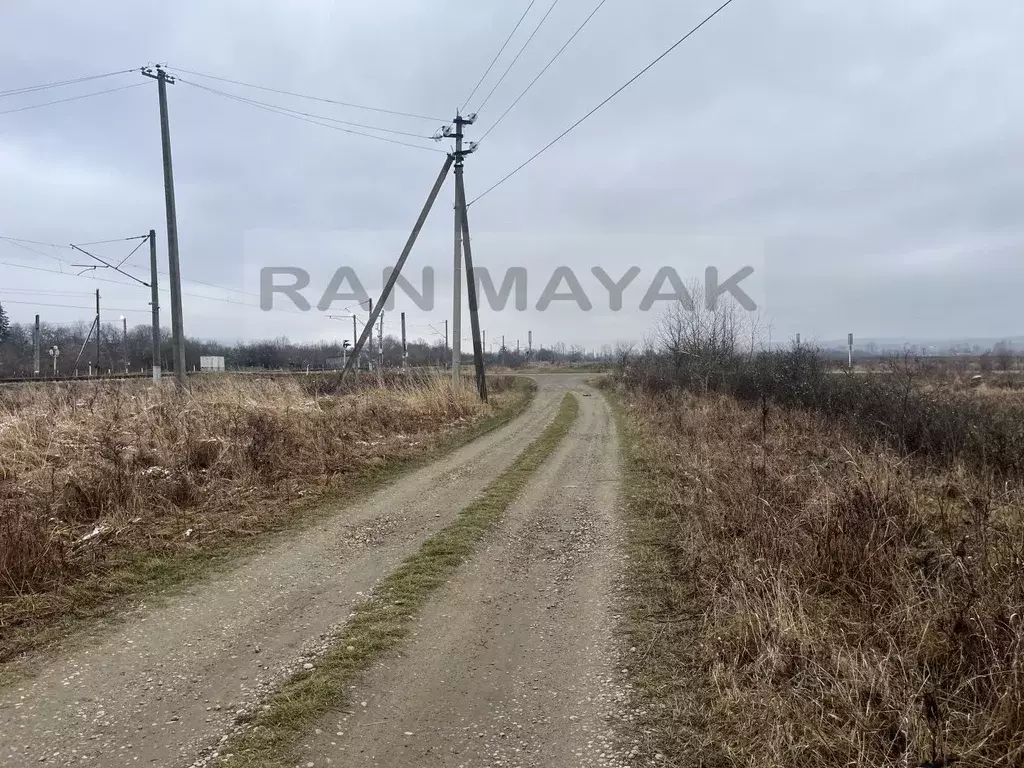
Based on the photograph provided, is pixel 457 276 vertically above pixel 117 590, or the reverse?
pixel 457 276

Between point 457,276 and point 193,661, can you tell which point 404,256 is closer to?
point 457,276

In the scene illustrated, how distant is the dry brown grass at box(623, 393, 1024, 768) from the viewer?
8.08ft

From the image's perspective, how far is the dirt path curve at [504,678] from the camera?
264 cm

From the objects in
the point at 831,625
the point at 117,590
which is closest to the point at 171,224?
the point at 117,590

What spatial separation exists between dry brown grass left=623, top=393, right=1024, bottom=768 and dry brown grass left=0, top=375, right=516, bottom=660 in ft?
13.4

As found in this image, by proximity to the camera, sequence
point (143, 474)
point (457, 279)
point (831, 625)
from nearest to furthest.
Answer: point (831, 625)
point (143, 474)
point (457, 279)

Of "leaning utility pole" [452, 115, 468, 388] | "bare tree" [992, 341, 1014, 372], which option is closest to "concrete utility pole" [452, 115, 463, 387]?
"leaning utility pole" [452, 115, 468, 388]

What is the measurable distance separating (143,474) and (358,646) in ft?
15.5

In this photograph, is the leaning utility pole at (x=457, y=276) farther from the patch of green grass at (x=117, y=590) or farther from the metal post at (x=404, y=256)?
the patch of green grass at (x=117, y=590)

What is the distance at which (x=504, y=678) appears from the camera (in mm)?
3305

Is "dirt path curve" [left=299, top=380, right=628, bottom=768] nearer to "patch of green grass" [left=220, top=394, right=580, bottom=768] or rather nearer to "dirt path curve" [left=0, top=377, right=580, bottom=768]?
"patch of green grass" [left=220, top=394, right=580, bottom=768]

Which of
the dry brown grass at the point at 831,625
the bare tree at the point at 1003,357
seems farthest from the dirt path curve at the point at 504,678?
the bare tree at the point at 1003,357

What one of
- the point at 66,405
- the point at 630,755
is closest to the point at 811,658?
the point at 630,755

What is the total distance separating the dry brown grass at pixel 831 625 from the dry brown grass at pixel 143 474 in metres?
4.09
